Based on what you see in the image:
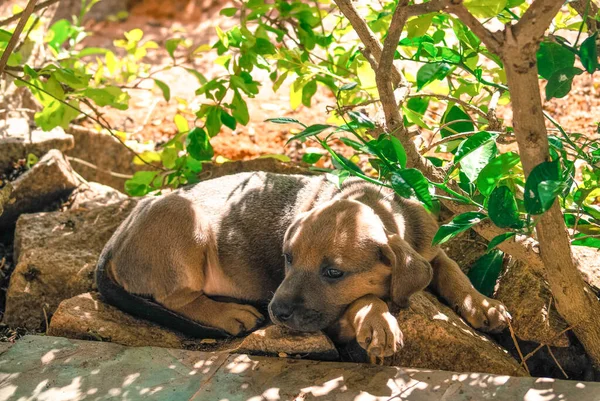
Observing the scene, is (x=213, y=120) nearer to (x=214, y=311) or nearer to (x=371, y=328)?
(x=214, y=311)

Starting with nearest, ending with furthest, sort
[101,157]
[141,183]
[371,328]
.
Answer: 1. [371,328]
2. [141,183]
3. [101,157]

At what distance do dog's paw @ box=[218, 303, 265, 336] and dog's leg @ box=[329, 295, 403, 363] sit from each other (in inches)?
29.1

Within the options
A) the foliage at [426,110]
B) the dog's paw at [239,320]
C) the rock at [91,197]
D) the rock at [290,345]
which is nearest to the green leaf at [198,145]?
the foliage at [426,110]

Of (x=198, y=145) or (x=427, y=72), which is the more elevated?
(x=427, y=72)

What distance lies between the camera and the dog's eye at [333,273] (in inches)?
187

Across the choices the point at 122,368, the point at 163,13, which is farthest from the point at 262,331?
the point at 163,13

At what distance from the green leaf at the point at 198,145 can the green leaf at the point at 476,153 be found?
2865 millimetres

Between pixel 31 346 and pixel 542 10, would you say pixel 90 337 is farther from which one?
pixel 542 10

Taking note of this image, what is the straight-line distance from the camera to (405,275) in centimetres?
469

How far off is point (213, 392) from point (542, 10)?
2558 millimetres

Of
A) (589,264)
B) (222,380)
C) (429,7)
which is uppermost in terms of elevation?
(429,7)

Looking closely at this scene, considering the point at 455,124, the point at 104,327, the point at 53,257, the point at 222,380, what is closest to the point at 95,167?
the point at 53,257

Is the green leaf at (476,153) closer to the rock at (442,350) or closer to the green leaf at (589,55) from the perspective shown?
Result: the green leaf at (589,55)

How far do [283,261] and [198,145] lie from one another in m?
1.30
